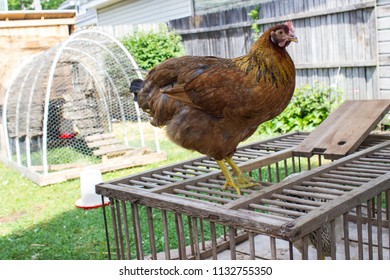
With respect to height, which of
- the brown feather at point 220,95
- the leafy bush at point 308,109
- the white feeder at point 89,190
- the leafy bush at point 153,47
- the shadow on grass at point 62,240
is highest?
the leafy bush at point 153,47

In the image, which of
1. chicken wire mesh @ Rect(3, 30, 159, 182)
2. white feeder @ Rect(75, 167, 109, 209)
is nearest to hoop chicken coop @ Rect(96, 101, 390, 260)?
white feeder @ Rect(75, 167, 109, 209)

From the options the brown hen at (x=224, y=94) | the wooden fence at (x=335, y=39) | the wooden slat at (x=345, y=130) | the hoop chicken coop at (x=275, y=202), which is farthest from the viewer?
the wooden fence at (x=335, y=39)

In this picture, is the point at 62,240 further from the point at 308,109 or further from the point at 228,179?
the point at 308,109

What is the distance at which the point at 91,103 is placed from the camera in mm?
6582

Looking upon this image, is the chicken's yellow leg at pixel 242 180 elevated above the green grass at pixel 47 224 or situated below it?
above

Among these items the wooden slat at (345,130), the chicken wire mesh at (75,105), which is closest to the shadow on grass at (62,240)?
the wooden slat at (345,130)

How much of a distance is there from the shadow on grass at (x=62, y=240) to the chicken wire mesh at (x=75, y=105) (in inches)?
79.5

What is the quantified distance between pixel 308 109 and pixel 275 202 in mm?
4623

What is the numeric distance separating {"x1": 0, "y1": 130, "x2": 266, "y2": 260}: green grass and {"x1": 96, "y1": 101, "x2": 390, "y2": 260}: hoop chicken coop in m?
0.21

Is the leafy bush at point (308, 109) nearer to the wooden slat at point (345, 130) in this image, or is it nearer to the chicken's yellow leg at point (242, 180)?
the wooden slat at point (345, 130)

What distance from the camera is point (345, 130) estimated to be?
305 centimetres

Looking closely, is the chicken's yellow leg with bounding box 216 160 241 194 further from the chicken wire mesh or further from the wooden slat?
the chicken wire mesh

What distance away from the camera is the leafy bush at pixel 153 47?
8.61m
